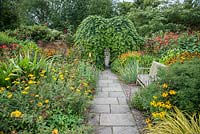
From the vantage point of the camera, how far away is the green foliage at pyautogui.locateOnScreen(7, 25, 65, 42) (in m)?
10.8

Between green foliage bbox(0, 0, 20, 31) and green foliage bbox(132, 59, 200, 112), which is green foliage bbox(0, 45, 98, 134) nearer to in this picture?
green foliage bbox(132, 59, 200, 112)

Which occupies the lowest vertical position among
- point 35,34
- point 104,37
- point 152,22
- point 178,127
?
point 178,127

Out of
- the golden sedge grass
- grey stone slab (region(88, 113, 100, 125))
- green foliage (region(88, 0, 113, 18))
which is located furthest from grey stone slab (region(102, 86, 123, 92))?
green foliage (region(88, 0, 113, 18))

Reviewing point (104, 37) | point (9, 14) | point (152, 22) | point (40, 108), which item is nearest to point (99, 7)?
point (152, 22)

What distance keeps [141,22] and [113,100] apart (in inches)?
390

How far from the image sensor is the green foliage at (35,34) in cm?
1080

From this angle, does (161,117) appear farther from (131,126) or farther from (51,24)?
(51,24)

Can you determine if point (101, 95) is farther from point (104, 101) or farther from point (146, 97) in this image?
point (146, 97)

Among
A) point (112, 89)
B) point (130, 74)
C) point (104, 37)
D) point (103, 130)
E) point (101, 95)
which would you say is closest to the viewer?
point (103, 130)

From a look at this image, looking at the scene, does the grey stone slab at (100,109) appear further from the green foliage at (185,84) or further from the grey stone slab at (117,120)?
the green foliage at (185,84)

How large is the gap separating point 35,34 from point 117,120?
353 inches

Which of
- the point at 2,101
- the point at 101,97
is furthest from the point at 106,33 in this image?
the point at 2,101

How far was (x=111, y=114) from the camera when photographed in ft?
12.3

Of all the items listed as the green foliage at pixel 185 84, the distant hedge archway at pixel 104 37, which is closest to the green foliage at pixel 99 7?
the distant hedge archway at pixel 104 37
